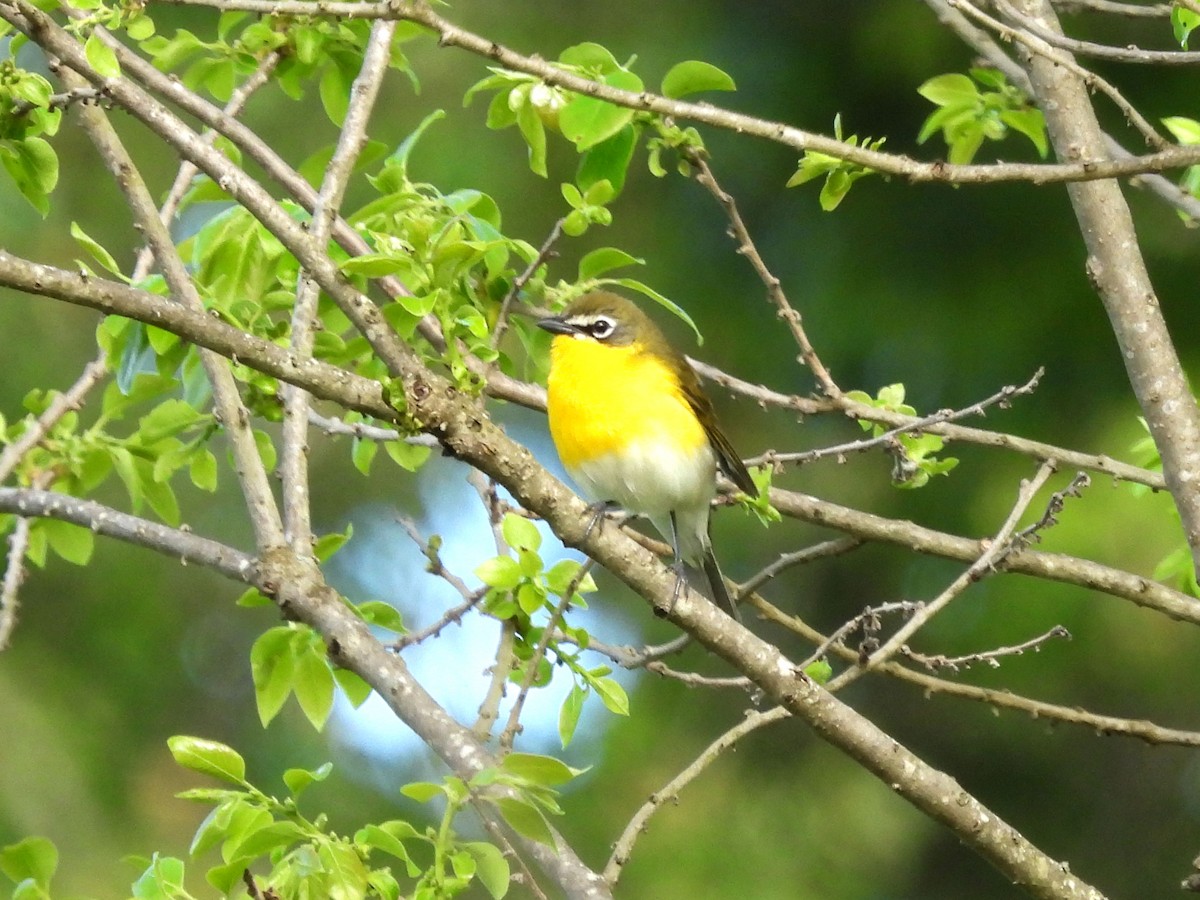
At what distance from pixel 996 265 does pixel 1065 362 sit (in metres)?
0.53

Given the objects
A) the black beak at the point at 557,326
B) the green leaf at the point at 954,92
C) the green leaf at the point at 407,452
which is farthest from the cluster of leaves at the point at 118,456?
the green leaf at the point at 954,92

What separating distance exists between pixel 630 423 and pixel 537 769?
83.0 inches

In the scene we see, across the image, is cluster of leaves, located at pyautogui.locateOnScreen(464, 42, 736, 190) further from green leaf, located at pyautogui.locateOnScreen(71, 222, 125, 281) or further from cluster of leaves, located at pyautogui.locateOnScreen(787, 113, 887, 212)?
green leaf, located at pyautogui.locateOnScreen(71, 222, 125, 281)

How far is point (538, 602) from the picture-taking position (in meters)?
2.66

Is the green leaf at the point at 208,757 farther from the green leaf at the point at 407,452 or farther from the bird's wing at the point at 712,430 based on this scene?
the bird's wing at the point at 712,430

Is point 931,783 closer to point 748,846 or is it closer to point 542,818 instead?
point 542,818

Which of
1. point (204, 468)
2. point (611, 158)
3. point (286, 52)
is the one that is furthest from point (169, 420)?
point (611, 158)

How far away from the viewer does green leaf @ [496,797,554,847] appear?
7.34 feet

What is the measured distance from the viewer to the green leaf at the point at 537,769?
2.21m

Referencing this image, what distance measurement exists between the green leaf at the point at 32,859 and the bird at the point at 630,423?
1.79 metres

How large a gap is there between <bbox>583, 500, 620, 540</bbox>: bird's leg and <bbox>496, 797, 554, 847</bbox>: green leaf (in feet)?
1.44

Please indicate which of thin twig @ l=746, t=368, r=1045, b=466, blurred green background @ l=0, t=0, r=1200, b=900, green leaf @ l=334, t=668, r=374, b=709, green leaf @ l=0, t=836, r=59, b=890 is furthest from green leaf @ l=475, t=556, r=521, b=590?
blurred green background @ l=0, t=0, r=1200, b=900

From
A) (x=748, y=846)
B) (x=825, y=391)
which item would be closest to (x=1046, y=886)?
(x=825, y=391)

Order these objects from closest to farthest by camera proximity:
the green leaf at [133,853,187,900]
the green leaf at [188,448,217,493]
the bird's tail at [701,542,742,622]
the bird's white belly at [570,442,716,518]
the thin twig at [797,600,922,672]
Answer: the green leaf at [133,853,187,900], the thin twig at [797,600,922,672], the green leaf at [188,448,217,493], the bird's white belly at [570,442,716,518], the bird's tail at [701,542,742,622]
